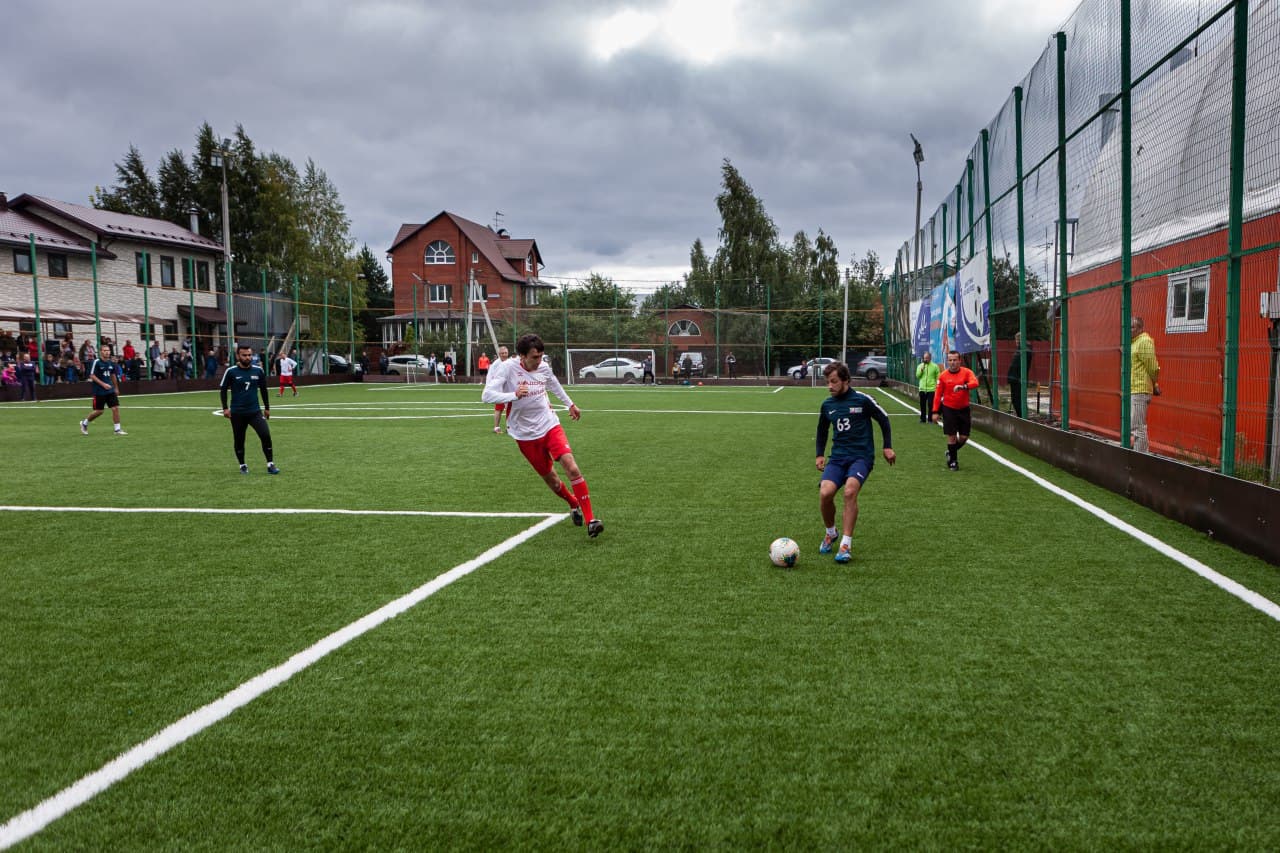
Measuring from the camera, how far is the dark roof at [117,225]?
4338 centimetres

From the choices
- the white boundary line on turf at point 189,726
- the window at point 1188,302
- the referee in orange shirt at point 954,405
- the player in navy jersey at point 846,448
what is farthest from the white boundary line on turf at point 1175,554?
the white boundary line on turf at point 189,726

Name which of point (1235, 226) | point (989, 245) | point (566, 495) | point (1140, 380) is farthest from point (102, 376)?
point (1235, 226)

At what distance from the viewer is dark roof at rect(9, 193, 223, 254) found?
43.4 metres

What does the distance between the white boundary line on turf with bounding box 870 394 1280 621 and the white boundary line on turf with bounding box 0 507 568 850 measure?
517cm

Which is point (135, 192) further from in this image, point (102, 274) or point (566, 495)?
point (566, 495)

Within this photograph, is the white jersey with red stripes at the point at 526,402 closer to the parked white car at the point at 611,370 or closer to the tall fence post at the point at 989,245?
the tall fence post at the point at 989,245

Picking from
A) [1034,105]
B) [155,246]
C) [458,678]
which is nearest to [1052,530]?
[458,678]

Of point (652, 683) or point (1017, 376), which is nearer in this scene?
point (652, 683)

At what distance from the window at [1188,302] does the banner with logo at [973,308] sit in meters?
7.05

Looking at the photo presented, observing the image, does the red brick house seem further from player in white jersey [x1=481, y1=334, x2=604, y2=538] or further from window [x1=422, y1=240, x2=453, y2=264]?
player in white jersey [x1=481, y1=334, x2=604, y2=538]

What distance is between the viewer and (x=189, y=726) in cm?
378

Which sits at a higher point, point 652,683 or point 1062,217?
point 1062,217

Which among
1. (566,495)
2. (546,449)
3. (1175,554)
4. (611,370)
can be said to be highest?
(611,370)

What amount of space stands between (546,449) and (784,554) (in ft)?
8.87
